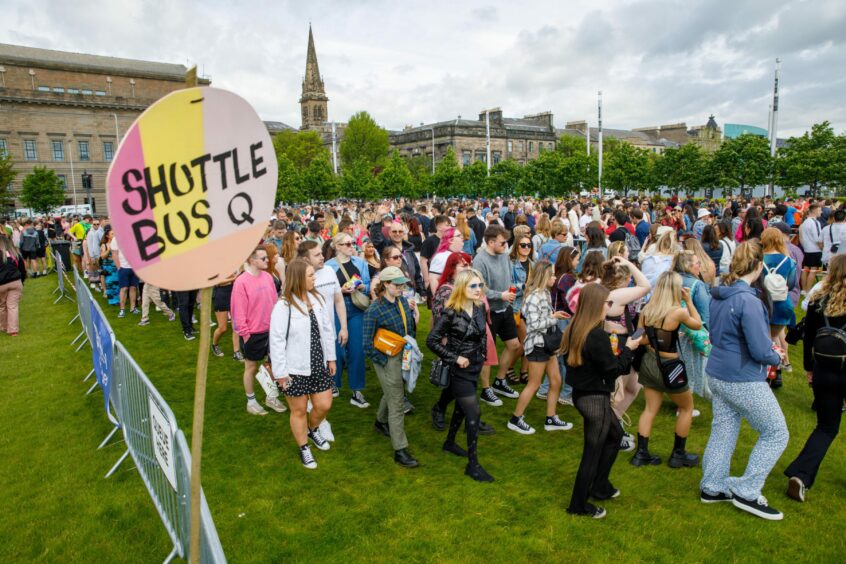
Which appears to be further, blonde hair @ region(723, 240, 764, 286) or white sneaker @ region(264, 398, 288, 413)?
white sneaker @ region(264, 398, 288, 413)

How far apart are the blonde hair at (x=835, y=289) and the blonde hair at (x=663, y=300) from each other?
114cm

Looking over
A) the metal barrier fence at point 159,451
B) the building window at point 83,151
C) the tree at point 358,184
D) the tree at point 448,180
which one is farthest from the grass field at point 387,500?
the building window at point 83,151

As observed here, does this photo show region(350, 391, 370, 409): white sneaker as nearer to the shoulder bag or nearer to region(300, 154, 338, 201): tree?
the shoulder bag

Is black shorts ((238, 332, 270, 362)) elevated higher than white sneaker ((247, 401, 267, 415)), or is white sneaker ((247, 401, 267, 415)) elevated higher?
black shorts ((238, 332, 270, 362))

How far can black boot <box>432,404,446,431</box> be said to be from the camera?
20.3ft

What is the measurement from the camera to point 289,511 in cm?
460

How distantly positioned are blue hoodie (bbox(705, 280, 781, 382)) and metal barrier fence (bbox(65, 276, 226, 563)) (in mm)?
3799

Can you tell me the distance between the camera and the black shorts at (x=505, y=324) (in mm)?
6629

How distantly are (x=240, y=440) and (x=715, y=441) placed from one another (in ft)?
15.5

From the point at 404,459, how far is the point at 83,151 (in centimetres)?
8276

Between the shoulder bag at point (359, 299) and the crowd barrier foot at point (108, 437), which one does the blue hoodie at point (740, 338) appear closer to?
the shoulder bag at point (359, 299)

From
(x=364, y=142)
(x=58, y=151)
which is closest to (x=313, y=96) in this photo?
(x=364, y=142)

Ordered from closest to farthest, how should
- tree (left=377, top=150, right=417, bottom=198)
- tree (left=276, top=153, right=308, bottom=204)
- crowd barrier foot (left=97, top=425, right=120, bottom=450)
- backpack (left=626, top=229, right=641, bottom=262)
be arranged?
crowd barrier foot (left=97, top=425, right=120, bottom=450)
backpack (left=626, top=229, right=641, bottom=262)
tree (left=276, top=153, right=308, bottom=204)
tree (left=377, top=150, right=417, bottom=198)

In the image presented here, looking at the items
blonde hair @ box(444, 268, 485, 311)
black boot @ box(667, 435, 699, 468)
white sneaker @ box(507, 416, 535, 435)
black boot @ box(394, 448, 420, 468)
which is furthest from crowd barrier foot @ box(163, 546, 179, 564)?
black boot @ box(667, 435, 699, 468)
